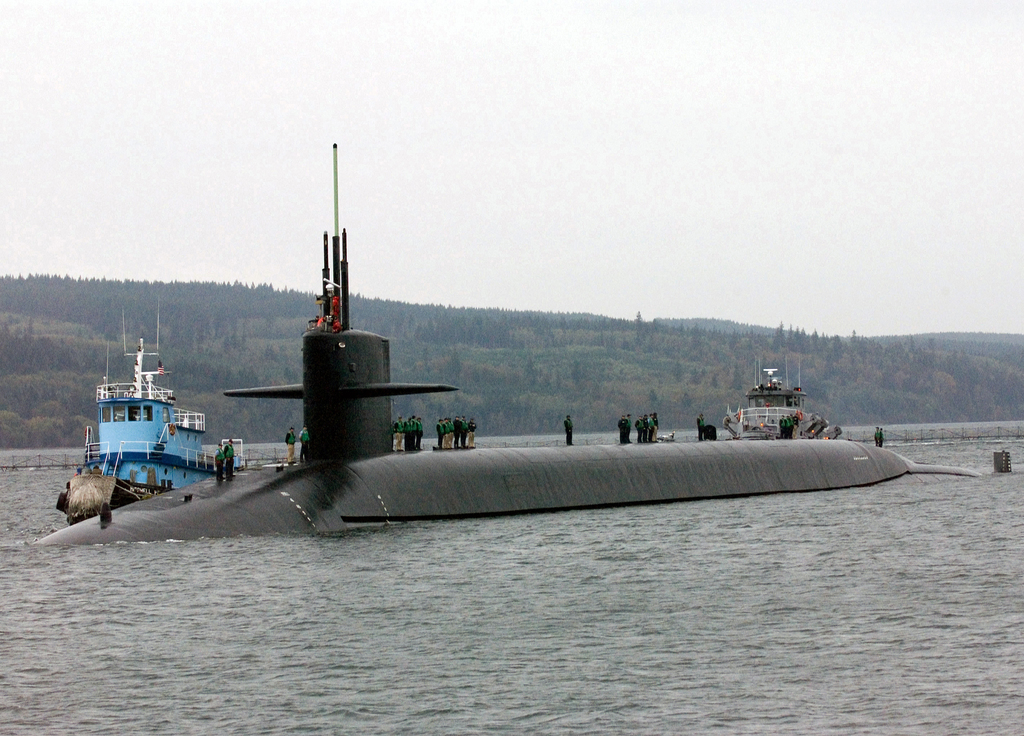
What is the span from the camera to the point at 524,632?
1898 centimetres

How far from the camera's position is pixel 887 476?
4431cm

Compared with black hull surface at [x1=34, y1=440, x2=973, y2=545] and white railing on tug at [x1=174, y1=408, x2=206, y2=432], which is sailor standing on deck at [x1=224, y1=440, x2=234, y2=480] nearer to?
black hull surface at [x1=34, y1=440, x2=973, y2=545]

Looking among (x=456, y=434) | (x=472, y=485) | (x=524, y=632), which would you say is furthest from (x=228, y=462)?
(x=524, y=632)

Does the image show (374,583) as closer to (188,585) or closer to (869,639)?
(188,585)

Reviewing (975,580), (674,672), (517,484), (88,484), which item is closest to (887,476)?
(517,484)

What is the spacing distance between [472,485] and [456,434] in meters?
6.03

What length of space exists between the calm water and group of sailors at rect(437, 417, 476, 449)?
572 centimetres

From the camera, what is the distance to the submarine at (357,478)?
A: 2619 cm

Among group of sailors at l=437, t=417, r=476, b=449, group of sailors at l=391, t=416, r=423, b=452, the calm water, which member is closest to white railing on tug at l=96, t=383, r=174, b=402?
group of sailors at l=437, t=417, r=476, b=449

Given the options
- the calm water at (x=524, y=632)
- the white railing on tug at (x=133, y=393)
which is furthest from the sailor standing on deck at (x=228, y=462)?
the white railing on tug at (x=133, y=393)

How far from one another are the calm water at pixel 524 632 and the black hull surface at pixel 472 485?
0.55 m

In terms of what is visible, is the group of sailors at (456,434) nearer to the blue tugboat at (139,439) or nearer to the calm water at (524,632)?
the calm water at (524,632)

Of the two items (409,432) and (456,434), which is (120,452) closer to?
(456,434)

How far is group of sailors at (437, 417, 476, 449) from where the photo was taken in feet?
119
